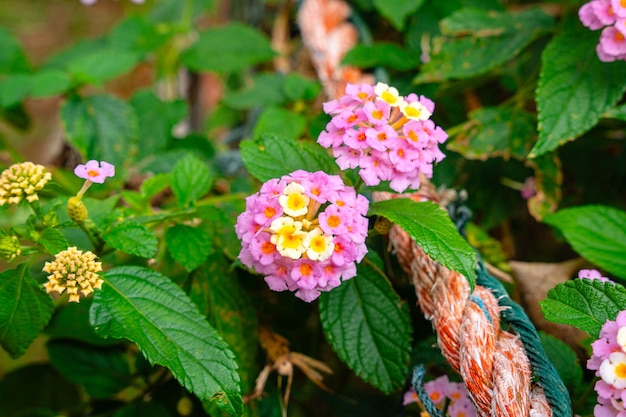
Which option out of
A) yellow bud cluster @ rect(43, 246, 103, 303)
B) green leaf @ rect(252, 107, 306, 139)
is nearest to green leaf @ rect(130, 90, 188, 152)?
green leaf @ rect(252, 107, 306, 139)

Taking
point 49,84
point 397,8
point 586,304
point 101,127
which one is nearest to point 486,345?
point 586,304

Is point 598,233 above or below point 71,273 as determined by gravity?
below

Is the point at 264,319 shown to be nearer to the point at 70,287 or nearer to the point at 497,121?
the point at 70,287

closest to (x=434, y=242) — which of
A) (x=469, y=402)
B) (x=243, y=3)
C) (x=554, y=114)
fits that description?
(x=469, y=402)

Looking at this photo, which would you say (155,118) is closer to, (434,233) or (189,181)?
(189,181)

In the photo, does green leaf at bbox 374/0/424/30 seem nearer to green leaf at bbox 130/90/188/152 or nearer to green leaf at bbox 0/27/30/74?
green leaf at bbox 130/90/188/152
